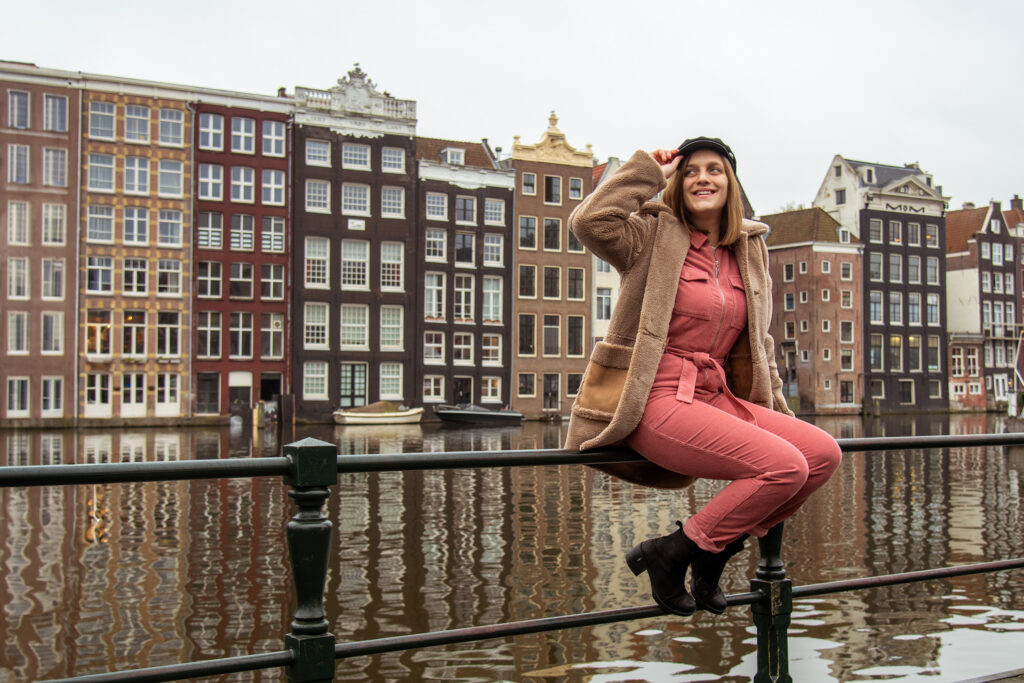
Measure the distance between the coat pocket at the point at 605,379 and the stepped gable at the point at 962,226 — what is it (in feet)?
234

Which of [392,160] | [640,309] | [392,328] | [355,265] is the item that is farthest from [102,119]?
[640,309]

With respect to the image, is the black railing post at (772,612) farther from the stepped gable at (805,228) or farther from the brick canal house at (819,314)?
the stepped gable at (805,228)

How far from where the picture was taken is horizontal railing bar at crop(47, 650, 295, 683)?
2.15m

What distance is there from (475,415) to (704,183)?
4409 cm

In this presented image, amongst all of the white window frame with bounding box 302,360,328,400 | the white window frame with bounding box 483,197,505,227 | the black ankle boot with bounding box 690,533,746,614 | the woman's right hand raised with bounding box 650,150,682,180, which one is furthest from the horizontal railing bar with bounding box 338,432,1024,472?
the white window frame with bounding box 483,197,505,227

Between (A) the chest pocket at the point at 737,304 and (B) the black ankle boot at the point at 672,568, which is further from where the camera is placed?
(A) the chest pocket at the point at 737,304

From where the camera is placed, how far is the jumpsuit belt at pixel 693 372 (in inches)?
119

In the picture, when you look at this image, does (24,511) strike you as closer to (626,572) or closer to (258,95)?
(626,572)

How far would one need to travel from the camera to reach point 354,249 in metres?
47.8

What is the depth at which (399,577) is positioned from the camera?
13570 mm

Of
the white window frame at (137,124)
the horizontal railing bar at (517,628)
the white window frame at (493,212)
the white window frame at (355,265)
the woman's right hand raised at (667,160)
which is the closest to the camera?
Answer: the horizontal railing bar at (517,628)

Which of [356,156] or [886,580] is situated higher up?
[356,156]

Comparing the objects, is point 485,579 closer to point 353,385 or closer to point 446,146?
A: point 353,385

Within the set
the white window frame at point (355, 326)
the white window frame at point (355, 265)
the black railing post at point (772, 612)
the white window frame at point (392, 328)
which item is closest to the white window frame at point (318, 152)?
the white window frame at point (355, 265)
